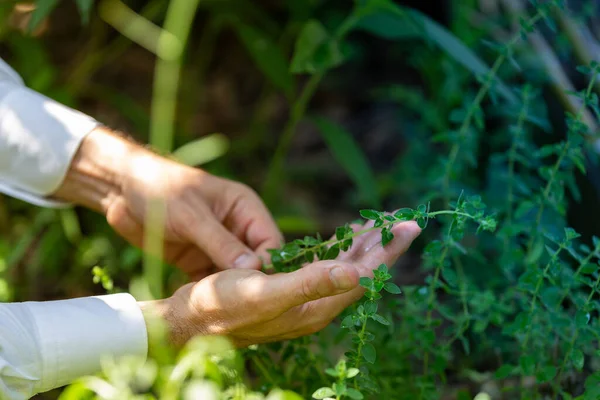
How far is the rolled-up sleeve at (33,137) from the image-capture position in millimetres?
1219

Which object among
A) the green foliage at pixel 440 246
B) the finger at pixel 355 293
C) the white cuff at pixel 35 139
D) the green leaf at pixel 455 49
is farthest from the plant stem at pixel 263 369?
the green leaf at pixel 455 49

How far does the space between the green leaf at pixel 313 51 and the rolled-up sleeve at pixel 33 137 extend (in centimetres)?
36

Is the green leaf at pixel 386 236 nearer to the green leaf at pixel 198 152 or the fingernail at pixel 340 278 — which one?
the fingernail at pixel 340 278

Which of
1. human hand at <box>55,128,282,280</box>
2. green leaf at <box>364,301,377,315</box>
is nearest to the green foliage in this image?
green leaf at <box>364,301,377,315</box>

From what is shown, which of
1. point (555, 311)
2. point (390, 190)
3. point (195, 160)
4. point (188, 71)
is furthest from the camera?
point (188, 71)

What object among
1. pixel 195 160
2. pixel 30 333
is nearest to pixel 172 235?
pixel 30 333

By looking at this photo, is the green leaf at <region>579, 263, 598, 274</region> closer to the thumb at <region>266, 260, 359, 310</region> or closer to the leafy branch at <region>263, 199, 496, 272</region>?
the leafy branch at <region>263, 199, 496, 272</region>

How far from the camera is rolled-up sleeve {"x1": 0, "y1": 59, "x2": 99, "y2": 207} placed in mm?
1219

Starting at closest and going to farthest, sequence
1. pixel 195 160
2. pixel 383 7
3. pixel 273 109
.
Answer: pixel 383 7 < pixel 195 160 < pixel 273 109

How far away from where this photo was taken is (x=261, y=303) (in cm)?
88

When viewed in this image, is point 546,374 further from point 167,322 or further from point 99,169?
point 99,169

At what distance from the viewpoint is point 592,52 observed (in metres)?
1.40

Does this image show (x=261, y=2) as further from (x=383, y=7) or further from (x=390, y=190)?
(x=383, y=7)

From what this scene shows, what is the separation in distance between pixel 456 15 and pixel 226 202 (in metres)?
0.93
